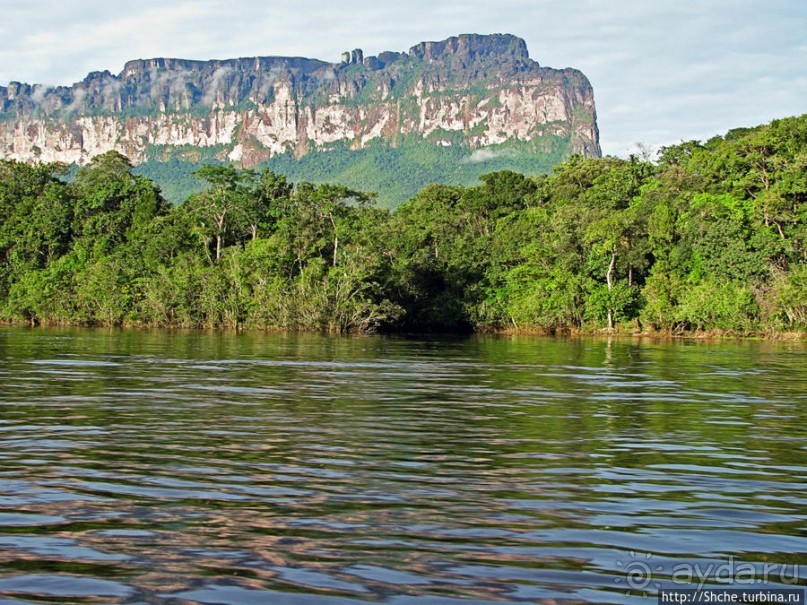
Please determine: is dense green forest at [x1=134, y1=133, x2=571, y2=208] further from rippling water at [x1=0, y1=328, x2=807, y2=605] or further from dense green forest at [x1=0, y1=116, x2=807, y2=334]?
rippling water at [x1=0, y1=328, x2=807, y2=605]

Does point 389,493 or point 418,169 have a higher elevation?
point 418,169

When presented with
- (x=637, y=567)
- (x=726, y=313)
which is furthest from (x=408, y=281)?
(x=637, y=567)

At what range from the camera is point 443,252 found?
7344 centimetres

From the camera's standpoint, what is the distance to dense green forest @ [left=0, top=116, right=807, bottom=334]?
61750mm

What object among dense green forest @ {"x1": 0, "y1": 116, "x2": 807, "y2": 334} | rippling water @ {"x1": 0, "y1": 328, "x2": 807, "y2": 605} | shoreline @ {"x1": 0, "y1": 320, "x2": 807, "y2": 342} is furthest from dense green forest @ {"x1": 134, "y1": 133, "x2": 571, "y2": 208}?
rippling water @ {"x1": 0, "y1": 328, "x2": 807, "y2": 605}

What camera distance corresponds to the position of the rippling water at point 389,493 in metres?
6.67

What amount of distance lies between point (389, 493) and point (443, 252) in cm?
6426

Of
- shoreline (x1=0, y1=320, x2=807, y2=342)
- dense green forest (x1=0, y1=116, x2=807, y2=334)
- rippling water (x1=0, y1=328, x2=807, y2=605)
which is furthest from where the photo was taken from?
dense green forest (x1=0, y1=116, x2=807, y2=334)

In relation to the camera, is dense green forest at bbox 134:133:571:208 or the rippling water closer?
the rippling water

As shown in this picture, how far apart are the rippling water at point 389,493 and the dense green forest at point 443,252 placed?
42302 mm

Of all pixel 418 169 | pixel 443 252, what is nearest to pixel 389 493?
pixel 443 252

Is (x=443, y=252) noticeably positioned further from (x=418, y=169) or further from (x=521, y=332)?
(x=418, y=169)

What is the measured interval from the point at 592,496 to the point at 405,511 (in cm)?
218

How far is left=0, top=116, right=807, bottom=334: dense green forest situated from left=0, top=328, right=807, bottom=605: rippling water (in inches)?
1665
